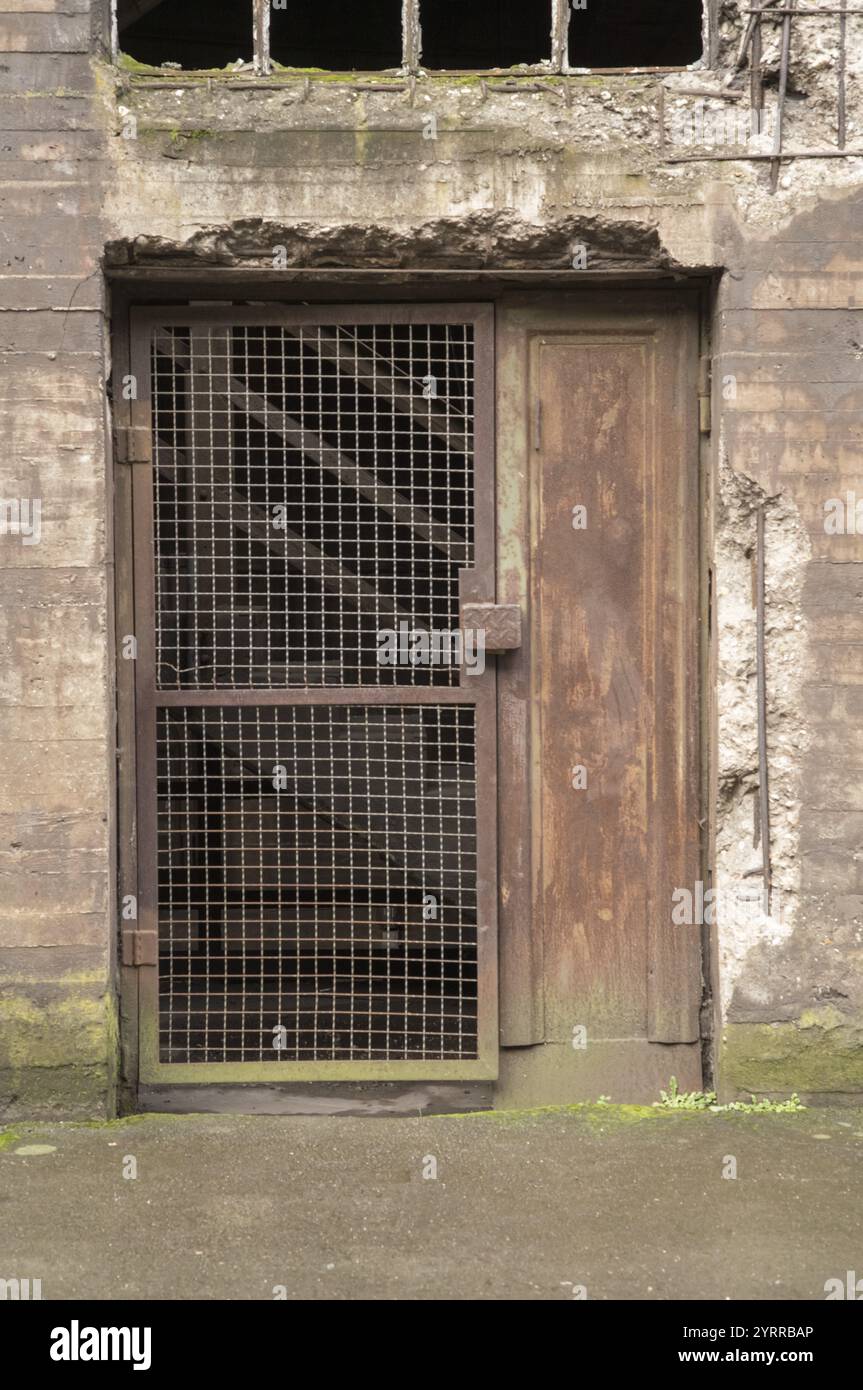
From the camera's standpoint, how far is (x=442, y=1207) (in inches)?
145

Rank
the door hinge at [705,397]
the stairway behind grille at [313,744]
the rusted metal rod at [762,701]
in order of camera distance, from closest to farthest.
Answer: the rusted metal rod at [762,701], the door hinge at [705,397], the stairway behind grille at [313,744]

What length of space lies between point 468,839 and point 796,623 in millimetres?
1443

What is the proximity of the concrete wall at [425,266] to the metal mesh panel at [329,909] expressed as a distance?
21.0 inches

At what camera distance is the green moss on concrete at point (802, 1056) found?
438cm

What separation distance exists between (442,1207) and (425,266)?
2.96 m

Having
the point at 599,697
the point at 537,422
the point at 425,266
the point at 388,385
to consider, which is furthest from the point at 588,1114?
the point at 425,266

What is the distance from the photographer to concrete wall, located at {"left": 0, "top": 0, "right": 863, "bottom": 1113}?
425 cm

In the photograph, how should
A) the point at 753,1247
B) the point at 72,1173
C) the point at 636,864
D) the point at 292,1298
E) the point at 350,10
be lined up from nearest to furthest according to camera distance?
the point at 292,1298 < the point at 753,1247 < the point at 72,1173 < the point at 636,864 < the point at 350,10

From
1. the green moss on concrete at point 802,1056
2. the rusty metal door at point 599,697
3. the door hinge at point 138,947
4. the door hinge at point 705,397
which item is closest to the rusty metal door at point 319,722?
the door hinge at point 138,947

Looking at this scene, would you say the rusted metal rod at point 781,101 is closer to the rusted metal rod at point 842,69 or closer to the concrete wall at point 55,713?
the rusted metal rod at point 842,69

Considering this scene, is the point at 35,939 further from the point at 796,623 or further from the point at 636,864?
the point at 796,623

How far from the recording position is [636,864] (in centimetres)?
465

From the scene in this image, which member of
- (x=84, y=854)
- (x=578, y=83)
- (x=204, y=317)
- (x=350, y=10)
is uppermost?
(x=350, y=10)

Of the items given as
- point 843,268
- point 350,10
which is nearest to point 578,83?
point 843,268
